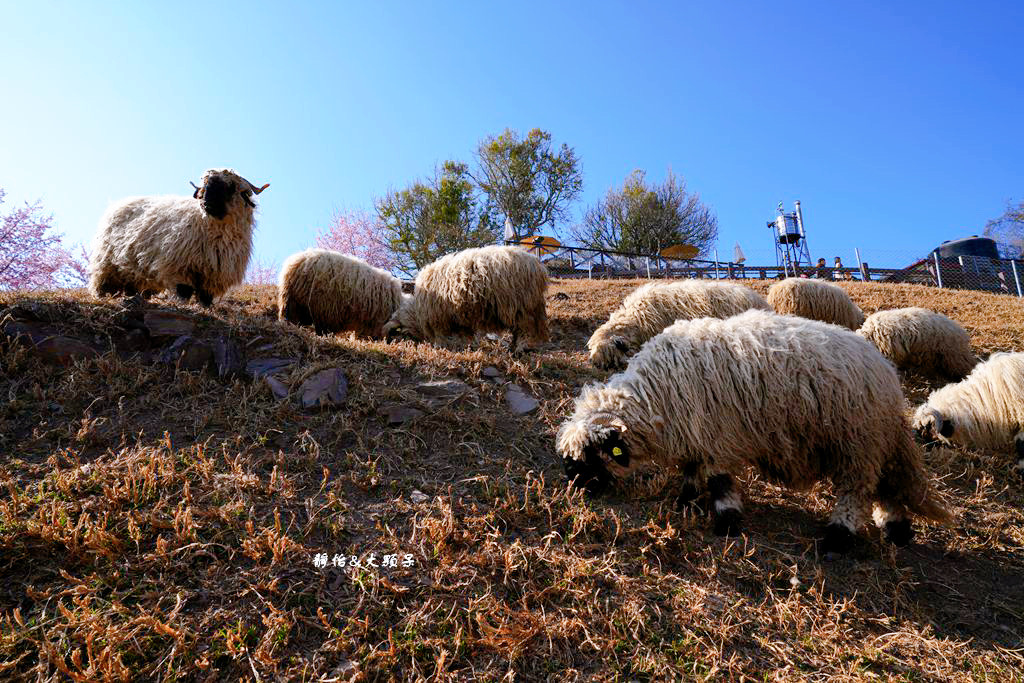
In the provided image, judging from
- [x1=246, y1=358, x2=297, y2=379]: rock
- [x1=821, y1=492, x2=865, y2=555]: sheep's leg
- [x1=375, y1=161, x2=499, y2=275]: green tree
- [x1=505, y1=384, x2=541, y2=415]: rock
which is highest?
[x1=375, y1=161, x2=499, y2=275]: green tree

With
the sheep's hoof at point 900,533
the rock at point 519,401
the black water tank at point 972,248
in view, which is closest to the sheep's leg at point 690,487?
the sheep's hoof at point 900,533

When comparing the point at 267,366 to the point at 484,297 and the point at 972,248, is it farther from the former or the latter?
the point at 972,248

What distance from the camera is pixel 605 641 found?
2.58 metres

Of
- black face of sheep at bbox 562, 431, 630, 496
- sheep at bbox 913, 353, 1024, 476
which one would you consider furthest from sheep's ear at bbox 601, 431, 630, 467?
sheep at bbox 913, 353, 1024, 476

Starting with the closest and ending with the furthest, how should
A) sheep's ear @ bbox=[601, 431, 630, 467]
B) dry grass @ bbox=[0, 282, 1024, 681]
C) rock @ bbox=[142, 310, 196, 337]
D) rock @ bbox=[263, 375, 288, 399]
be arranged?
1. dry grass @ bbox=[0, 282, 1024, 681]
2. sheep's ear @ bbox=[601, 431, 630, 467]
3. rock @ bbox=[263, 375, 288, 399]
4. rock @ bbox=[142, 310, 196, 337]

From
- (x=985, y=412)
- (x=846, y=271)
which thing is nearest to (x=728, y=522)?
(x=985, y=412)

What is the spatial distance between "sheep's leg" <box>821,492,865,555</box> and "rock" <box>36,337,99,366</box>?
6.20 metres

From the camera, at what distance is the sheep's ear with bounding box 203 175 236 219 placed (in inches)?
254

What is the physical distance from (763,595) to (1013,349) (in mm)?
10141

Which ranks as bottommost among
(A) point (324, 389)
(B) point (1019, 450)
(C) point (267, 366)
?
(B) point (1019, 450)

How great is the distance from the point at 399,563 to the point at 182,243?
5488mm

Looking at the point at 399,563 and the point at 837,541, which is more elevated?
the point at 399,563

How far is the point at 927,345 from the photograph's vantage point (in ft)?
27.1

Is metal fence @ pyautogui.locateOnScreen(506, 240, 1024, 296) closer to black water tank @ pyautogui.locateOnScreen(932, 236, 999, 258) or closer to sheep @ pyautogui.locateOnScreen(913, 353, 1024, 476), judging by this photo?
black water tank @ pyautogui.locateOnScreen(932, 236, 999, 258)
